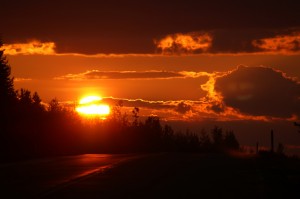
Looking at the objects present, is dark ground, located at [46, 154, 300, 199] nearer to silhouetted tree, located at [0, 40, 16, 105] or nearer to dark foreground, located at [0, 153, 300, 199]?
dark foreground, located at [0, 153, 300, 199]

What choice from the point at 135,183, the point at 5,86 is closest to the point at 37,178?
the point at 135,183

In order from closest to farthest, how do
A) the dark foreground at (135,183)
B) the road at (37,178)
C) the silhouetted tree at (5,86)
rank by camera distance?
1. the road at (37,178)
2. the dark foreground at (135,183)
3. the silhouetted tree at (5,86)

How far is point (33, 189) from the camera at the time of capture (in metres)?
20.4

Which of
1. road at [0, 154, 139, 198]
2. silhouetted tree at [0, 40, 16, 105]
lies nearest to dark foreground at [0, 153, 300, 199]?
road at [0, 154, 139, 198]

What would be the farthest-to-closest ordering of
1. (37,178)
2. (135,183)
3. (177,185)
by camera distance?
(37,178), (177,185), (135,183)

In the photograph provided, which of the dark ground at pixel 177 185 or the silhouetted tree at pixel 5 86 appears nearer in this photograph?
the dark ground at pixel 177 185

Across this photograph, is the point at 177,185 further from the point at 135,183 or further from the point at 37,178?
the point at 37,178

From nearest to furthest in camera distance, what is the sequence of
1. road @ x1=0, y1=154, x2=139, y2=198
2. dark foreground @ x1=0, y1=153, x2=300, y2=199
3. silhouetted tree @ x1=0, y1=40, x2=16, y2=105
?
road @ x1=0, y1=154, x2=139, y2=198 → dark foreground @ x1=0, y1=153, x2=300, y2=199 → silhouetted tree @ x1=0, y1=40, x2=16, y2=105

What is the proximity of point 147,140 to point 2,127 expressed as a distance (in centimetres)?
7884

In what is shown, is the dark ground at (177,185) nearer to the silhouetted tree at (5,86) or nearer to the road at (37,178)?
the road at (37,178)

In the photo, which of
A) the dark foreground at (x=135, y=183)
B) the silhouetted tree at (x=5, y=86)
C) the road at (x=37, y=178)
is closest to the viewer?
the road at (x=37, y=178)

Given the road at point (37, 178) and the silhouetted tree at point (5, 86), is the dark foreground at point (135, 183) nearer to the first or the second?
the road at point (37, 178)

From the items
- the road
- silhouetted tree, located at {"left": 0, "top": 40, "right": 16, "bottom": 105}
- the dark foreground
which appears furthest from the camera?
silhouetted tree, located at {"left": 0, "top": 40, "right": 16, "bottom": 105}

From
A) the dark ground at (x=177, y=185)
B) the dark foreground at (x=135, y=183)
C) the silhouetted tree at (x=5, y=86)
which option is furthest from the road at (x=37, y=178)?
the silhouetted tree at (x=5, y=86)
